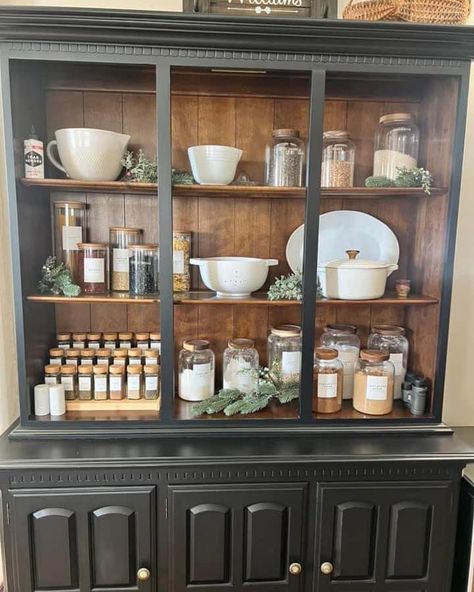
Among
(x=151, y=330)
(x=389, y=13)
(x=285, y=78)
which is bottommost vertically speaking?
(x=151, y=330)

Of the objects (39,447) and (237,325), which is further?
(237,325)

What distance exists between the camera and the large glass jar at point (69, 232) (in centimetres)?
156

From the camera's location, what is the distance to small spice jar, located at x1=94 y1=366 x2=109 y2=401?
61.2 inches

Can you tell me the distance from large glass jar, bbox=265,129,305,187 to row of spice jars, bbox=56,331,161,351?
76 cm

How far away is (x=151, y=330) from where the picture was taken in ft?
5.82

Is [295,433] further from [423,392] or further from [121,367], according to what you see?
[121,367]

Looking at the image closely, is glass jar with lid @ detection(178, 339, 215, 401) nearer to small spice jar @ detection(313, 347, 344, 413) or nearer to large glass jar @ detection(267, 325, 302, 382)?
large glass jar @ detection(267, 325, 302, 382)

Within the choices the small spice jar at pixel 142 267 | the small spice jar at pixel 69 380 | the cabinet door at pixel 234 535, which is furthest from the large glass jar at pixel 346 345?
the small spice jar at pixel 69 380

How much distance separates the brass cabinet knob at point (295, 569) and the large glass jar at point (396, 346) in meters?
0.72

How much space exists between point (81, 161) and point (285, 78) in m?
0.76

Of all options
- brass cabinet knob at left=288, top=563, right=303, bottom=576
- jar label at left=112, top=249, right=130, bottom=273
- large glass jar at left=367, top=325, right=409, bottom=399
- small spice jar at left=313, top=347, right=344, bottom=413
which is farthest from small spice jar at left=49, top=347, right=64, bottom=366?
large glass jar at left=367, top=325, right=409, bottom=399

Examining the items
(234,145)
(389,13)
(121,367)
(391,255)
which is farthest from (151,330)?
(389,13)

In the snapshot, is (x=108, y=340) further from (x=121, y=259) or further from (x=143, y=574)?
(x=143, y=574)

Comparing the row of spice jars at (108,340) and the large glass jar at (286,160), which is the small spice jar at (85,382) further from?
the large glass jar at (286,160)
